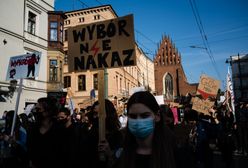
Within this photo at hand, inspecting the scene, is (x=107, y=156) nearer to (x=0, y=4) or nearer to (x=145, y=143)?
(x=145, y=143)

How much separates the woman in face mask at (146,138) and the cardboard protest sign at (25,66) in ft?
18.1

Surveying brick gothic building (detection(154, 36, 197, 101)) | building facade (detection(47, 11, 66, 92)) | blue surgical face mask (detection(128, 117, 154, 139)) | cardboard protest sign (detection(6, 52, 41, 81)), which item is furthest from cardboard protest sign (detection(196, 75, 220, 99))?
brick gothic building (detection(154, 36, 197, 101))

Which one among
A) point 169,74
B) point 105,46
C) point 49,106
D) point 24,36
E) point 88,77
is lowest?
point 49,106

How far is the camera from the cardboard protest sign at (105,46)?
394 centimetres

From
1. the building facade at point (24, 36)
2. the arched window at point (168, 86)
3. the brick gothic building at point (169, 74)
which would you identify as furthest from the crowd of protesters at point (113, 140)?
the arched window at point (168, 86)

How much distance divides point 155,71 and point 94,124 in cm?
7153

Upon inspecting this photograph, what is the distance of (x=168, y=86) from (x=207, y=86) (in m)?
64.0

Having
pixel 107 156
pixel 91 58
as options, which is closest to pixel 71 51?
pixel 91 58

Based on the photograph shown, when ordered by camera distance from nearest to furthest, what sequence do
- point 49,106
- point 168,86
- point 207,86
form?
point 49,106
point 207,86
point 168,86

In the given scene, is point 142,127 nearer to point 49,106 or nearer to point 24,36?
point 49,106

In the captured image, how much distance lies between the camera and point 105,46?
13.0 ft

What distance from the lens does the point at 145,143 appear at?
2357 millimetres

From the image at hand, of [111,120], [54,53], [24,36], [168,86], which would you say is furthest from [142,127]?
[168,86]

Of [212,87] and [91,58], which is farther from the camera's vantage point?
[212,87]
